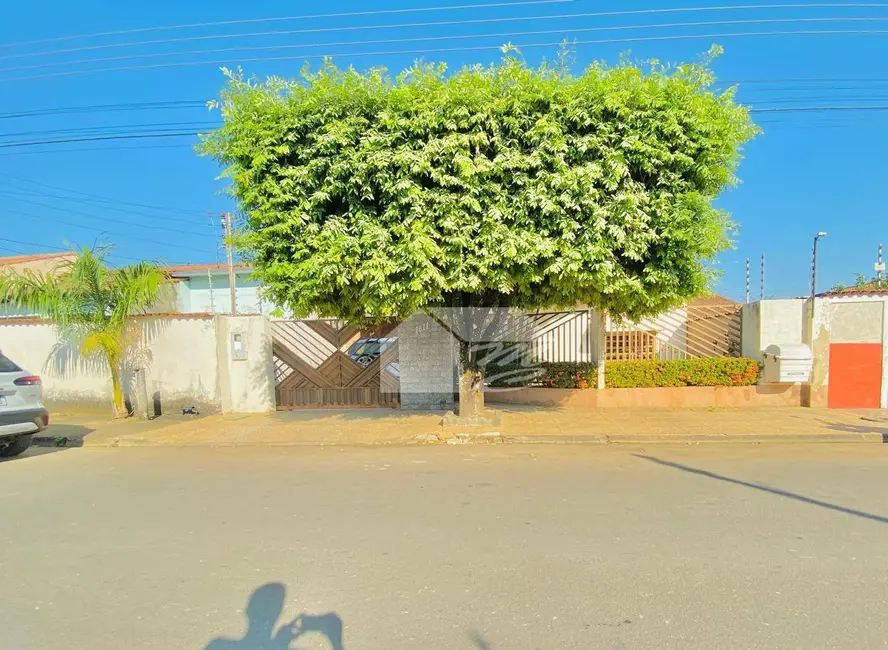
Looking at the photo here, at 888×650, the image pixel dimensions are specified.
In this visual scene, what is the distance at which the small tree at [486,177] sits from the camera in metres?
5.79

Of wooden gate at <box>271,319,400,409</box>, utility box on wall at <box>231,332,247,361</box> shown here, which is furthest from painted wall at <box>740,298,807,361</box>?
utility box on wall at <box>231,332,247,361</box>

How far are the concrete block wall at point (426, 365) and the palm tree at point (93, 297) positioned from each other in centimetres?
499

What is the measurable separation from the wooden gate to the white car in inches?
160

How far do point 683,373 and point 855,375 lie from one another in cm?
301

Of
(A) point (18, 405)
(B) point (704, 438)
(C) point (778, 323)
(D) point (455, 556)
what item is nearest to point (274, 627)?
(D) point (455, 556)

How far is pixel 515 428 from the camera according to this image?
785 cm

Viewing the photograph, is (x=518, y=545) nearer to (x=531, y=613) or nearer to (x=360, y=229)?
(x=531, y=613)

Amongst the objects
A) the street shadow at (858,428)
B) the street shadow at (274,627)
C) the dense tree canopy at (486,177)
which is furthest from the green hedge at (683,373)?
the street shadow at (274,627)

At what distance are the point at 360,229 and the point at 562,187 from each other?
2.47 meters

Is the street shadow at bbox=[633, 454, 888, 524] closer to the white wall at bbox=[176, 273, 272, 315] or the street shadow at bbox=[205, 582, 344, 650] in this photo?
the street shadow at bbox=[205, 582, 344, 650]

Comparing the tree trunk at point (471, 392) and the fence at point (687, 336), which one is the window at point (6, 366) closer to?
the tree trunk at point (471, 392)

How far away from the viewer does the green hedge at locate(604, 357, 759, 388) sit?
9.43 m

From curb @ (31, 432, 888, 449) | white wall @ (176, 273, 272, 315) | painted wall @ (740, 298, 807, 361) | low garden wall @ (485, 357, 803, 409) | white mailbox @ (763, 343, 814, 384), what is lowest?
curb @ (31, 432, 888, 449)

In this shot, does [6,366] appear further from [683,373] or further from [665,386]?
[683,373]
